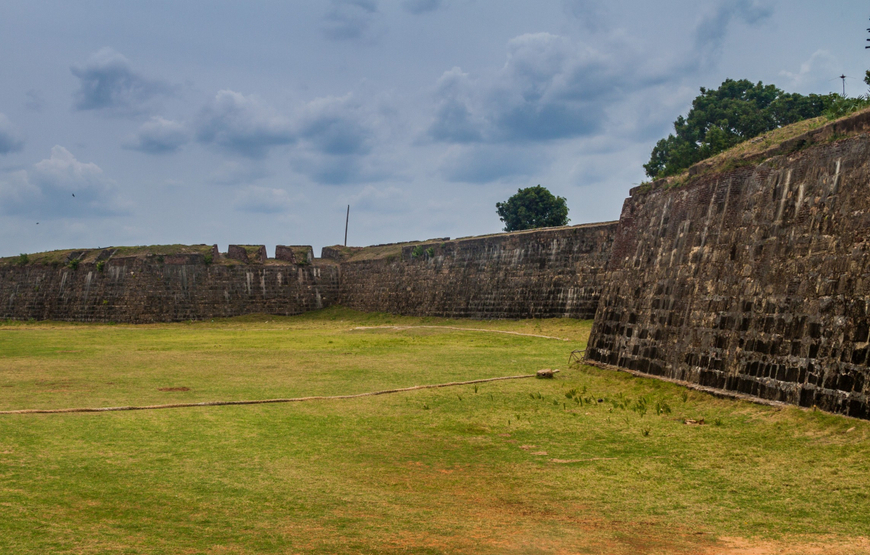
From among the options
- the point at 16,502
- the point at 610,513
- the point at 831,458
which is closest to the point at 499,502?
the point at 610,513

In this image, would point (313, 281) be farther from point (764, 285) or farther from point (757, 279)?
point (764, 285)

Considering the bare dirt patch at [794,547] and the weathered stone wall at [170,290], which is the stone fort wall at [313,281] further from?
the bare dirt patch at [794,547]

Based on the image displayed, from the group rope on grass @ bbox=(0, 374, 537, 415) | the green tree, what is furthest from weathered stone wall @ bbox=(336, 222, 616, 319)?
the green tree

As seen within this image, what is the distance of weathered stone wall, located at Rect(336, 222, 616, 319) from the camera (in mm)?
22234

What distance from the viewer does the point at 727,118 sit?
35.1m

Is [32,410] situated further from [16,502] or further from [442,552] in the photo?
[442,552]

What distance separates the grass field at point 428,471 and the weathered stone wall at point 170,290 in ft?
70.6

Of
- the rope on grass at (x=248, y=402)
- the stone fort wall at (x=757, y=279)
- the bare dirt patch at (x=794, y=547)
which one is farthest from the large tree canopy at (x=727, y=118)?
the bare dirt patch at (x=794, y=547)

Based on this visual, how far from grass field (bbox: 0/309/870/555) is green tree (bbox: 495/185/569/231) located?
36.4 meters

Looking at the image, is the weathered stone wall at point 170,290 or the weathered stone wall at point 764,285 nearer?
the weathered stone wall at point 764,285

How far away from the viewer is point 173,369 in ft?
40.4

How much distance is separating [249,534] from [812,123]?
931cm

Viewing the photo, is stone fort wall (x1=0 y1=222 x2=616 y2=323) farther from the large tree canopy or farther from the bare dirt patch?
the bare dirt patch

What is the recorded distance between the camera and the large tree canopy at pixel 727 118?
110ft
